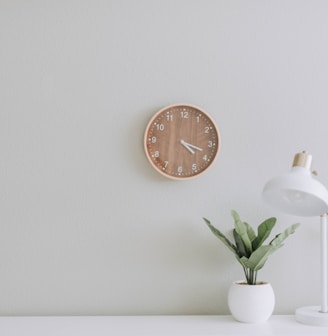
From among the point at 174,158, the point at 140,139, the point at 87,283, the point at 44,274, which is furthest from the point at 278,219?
the point at 44,274

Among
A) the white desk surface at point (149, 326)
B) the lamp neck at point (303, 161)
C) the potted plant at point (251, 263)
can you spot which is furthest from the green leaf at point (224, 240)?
the lamp neck at point (303, 161)

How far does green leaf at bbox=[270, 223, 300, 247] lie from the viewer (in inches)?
74.6

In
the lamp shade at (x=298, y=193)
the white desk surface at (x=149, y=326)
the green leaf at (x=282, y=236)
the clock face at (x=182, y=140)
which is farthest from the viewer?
the clock face at (x=182, y=140)

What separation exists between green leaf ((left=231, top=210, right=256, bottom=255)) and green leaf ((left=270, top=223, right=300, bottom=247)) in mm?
73

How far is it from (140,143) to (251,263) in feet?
1.83

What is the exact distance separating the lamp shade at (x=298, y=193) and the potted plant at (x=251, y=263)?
18cm

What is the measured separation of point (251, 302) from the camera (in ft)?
6.17

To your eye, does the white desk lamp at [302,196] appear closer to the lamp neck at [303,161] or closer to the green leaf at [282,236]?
the lamp neck at [303,161]

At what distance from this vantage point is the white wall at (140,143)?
2062 millimetres

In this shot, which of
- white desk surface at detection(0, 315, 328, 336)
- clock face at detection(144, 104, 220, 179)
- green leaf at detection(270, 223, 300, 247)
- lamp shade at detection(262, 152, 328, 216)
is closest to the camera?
lamp shade at detection(262, 152, 328, 216)

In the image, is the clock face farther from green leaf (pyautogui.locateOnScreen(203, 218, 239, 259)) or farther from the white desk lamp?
the white desk lamp

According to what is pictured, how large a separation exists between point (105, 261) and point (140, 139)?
44 cm

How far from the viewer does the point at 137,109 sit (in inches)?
82.1

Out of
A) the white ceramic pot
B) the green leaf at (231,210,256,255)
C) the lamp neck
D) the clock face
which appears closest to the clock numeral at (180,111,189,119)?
the clock face
